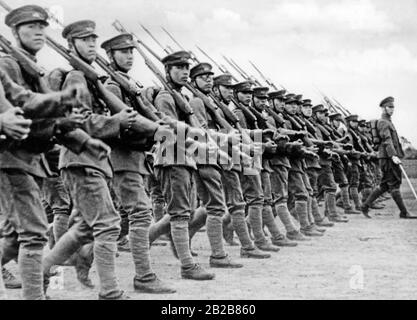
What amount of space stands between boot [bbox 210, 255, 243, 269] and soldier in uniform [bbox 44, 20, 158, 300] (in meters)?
2.20

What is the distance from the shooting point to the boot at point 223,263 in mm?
7465

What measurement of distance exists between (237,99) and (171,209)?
9.61 feet

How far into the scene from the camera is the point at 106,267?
5.39m

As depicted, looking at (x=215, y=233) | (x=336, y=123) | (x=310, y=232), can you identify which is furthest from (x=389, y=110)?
(x=215, y=233)

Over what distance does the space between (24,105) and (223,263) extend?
12.0 ft

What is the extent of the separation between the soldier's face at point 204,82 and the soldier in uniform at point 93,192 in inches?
94.8

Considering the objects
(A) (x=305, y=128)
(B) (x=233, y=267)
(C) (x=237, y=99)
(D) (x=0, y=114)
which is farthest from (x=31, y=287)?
(A) (x=305, y=128)

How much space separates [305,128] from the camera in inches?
449

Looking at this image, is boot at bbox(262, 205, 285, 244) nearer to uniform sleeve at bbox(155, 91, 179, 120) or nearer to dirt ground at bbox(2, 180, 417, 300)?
dirt ground at bbox(2, 180, 417, 300)

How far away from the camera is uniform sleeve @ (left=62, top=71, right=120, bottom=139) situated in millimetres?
5289

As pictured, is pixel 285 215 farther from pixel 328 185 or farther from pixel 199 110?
pixel 199 110

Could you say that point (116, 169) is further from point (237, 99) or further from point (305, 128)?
point (305, 128)

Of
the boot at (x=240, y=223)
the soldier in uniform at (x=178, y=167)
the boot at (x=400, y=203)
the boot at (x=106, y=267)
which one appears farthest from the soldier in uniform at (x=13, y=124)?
the boot at (x=400, y=203)

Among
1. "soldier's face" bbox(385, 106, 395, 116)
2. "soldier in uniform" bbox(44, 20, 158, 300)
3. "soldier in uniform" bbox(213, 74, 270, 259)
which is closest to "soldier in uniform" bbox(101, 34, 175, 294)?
"soldier in uniform" bbox(44, 20, 158, 300)
